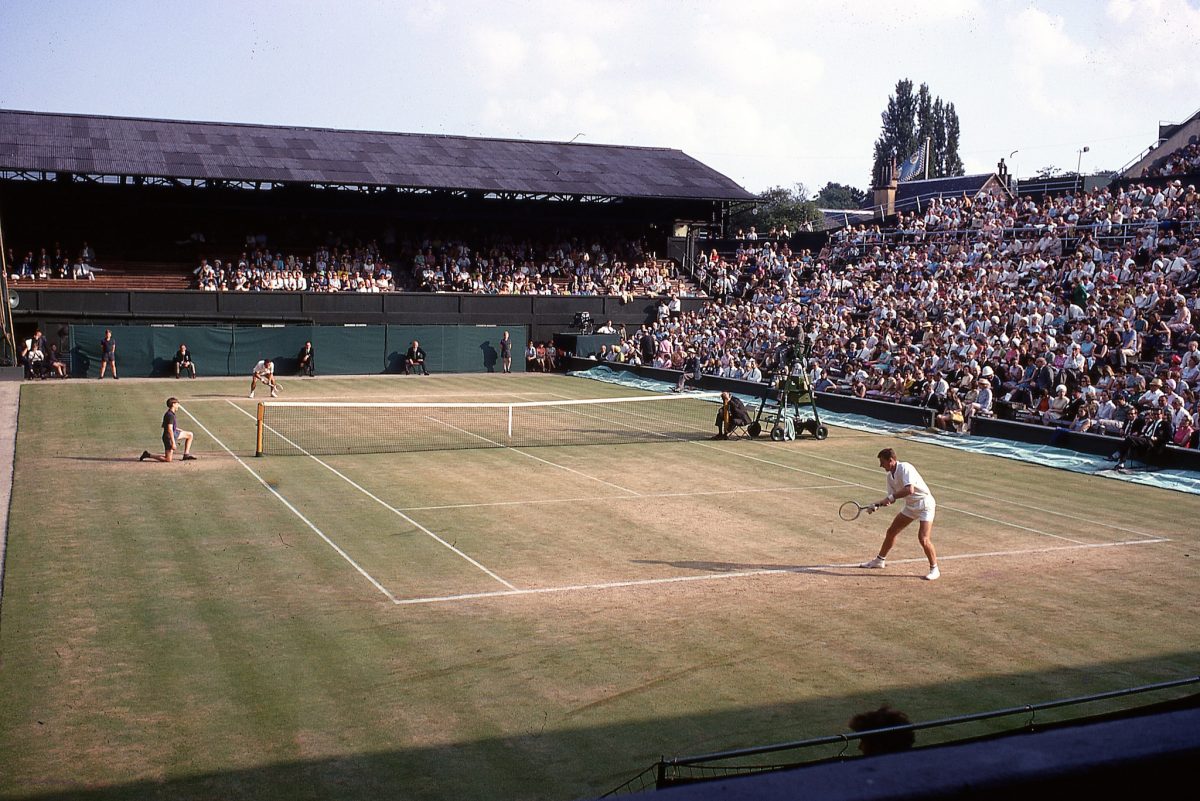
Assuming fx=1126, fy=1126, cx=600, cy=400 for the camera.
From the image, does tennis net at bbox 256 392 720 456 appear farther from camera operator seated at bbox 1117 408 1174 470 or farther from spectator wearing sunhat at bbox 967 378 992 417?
camera operator seated at bbox 1117 408 1174 470

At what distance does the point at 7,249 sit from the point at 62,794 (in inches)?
1867

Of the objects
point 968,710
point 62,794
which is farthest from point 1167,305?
point 62,794

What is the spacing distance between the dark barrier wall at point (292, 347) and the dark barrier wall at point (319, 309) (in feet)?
3.17

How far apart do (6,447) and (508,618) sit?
58.2 feet

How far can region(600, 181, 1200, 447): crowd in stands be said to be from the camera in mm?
31391

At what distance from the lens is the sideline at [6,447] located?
1695 cm

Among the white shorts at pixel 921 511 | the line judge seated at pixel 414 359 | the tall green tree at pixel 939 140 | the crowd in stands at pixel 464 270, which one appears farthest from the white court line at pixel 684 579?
the tall green tree at pixel 939 140

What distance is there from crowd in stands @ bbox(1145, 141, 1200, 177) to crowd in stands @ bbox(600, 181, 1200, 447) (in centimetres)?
385

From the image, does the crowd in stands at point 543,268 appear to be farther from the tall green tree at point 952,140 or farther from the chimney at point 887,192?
the tall green tree at point 952,140

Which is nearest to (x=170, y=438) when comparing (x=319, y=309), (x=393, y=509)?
(x=393, y=509)

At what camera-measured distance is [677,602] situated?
47.0 feet

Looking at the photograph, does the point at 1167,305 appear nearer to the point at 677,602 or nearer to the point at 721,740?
the point at 677,602

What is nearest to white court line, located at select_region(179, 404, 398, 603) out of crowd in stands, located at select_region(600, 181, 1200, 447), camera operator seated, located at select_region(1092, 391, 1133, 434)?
crowd in stands, located at select_region(600, 181, 1200, 447)

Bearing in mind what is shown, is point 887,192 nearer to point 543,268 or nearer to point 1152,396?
point 543,268
